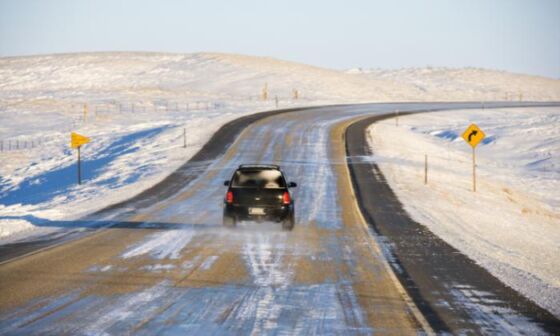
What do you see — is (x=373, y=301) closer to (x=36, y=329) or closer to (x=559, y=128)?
(x=36, y=329)

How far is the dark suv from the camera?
58.9ft

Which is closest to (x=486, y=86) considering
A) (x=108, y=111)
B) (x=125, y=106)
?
(x=125, y=106)

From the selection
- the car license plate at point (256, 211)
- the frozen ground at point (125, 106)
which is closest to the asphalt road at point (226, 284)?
the car license plate at point (256, 211)

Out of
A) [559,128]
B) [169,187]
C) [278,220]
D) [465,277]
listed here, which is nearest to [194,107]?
[559,128]

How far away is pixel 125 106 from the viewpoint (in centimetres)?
8275

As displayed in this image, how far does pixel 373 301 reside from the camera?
10523mm

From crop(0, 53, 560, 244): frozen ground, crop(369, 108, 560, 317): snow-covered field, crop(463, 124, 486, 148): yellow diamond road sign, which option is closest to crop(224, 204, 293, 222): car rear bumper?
crop(369, 108, 560, 317): snow-covered field

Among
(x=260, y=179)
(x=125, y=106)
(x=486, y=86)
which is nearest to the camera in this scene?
(x=260, y=179)

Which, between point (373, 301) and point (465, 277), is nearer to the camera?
point (373, 301)

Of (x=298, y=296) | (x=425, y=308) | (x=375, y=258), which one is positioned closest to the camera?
(x=425, y=308)

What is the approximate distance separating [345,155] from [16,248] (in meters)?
27.0

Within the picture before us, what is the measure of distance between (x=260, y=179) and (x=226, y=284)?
707 centimetres

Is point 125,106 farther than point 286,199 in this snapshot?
Yes

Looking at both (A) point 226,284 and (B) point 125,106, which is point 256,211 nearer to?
(A) point 226,284
